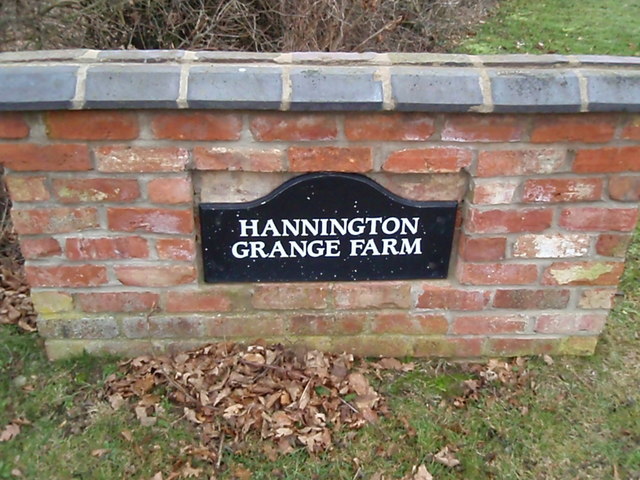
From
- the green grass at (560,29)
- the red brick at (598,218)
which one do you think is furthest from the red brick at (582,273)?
the green grass at (560,29)

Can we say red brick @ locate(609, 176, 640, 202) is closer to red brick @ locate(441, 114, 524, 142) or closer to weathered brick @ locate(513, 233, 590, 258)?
weathered brick @ locate(513, 233, 590, 258)

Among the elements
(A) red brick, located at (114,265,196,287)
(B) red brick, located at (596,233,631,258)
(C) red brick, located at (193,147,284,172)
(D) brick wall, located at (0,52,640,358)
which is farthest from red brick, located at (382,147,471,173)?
(A) red brick, located at (114,265,196,287)

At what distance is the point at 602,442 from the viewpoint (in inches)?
89.2

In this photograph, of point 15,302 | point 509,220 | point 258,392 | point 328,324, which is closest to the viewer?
point 509,220

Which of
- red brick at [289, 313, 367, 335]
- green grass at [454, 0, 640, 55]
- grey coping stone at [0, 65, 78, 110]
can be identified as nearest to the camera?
grey coping stone at [0, 65, 78, 110]

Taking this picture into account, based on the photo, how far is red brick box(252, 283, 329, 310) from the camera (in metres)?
2.41

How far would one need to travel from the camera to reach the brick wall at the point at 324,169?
2.04 m

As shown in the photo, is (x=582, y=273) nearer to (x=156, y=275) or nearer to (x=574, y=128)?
(x=574, y=128)

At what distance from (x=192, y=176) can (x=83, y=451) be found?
3.35 ft

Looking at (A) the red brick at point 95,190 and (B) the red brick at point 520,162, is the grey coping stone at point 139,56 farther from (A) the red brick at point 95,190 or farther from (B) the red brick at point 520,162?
(B) the red brick at point 520,162

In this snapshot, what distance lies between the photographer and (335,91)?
1959mm

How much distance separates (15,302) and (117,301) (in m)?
0.79

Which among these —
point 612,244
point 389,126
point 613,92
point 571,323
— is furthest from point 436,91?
point 571,323

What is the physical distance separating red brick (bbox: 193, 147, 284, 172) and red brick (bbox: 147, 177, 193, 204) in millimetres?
88
